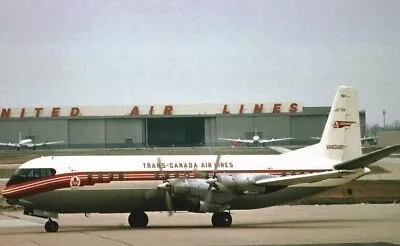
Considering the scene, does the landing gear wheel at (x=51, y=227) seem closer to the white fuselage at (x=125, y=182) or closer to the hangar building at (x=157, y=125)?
the white fuselage at (x=125, y=182)

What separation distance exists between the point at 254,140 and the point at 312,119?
7929 millimetres

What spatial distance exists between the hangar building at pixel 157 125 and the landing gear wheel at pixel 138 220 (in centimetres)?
1881

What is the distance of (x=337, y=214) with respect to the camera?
1366 inches

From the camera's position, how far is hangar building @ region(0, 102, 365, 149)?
5441cm

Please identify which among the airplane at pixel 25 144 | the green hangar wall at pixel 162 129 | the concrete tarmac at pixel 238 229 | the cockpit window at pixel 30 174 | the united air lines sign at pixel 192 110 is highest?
the united air lines sign at pixel 192 110

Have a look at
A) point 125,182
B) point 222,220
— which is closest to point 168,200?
point 125,182

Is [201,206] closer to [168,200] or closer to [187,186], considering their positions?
[187,186]

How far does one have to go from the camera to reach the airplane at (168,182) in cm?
2819

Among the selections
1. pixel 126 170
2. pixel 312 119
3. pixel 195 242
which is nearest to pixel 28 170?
pixel 126 170

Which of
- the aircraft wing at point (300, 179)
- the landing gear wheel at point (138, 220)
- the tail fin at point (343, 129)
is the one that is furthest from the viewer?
the tail fin at point (343, 129)

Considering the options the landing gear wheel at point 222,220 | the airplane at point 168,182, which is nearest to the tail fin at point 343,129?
the airplane at point 168,182

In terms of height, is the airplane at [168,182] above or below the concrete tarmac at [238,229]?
above

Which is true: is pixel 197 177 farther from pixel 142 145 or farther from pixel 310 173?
pixel 142 145

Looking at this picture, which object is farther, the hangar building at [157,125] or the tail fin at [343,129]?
the hangar building at [157,125]
